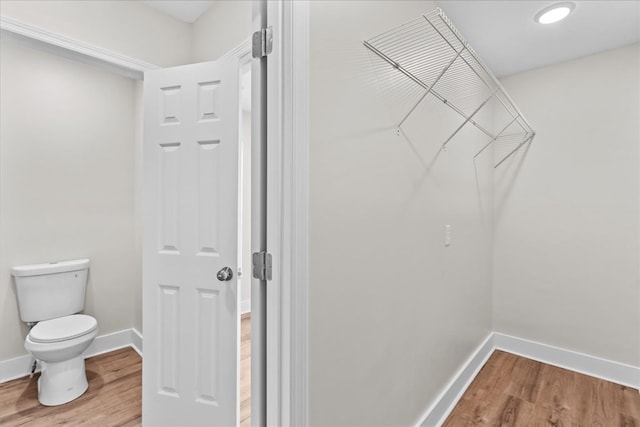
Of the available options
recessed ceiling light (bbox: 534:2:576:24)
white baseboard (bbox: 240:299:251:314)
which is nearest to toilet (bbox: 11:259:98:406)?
white baseboard (bbox: 240:299:251:314)

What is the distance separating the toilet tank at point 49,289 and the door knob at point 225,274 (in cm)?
164

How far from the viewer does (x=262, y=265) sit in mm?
1030

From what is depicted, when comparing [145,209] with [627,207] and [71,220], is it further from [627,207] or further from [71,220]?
[627,207]

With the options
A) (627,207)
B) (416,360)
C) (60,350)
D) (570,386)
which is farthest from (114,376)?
(627,207)

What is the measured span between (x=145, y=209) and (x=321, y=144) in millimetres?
1178

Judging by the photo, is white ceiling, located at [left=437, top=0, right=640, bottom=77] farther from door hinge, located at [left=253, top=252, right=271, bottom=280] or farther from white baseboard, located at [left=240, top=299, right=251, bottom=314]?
white baseboard, located at [left=240, top=299, right=251, bottom=314]

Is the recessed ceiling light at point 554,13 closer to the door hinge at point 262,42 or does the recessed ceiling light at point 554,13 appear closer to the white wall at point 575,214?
the white wall at point 575,214

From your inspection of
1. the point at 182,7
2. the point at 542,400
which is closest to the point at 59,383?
the point at 182,7

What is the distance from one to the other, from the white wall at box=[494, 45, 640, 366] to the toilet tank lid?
11.2ft

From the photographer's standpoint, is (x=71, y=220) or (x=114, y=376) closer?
(x=114, y=376)

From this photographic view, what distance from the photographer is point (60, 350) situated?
1.93m

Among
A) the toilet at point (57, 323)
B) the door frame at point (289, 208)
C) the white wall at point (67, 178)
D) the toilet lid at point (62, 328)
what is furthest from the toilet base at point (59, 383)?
the door frame at point (289, 208)

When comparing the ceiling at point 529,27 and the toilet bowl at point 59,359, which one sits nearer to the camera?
the ceiling at point 529,27

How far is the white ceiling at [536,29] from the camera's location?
5.71 feet
